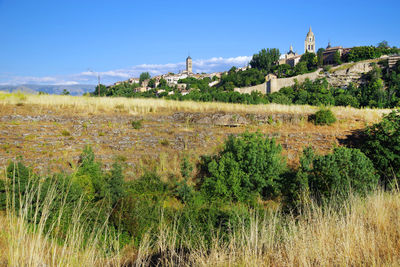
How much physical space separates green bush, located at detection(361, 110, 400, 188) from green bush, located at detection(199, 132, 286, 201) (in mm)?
4253

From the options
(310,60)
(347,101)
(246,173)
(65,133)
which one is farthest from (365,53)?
(65,133)

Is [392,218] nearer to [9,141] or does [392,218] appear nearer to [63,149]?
[63,149]

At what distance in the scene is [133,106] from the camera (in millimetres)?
16219

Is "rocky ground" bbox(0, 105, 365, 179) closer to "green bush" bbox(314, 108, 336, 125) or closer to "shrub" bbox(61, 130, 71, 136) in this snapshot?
"shrub" bbox(61, 130, 71, 136)

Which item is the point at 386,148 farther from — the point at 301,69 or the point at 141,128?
the point at 301,69

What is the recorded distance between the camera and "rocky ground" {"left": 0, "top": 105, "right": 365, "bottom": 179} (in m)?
10.5

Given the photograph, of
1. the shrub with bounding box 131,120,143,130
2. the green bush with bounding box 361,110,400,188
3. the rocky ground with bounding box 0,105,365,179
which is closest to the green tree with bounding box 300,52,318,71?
the rocky ground with bounding box 0,105,365,179

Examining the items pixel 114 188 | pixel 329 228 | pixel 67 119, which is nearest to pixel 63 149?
pixel 67 119

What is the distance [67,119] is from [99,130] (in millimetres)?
1793

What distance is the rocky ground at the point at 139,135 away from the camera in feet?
34.3

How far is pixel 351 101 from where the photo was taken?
47.1 meters

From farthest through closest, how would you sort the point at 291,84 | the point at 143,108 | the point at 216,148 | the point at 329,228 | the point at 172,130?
the point at 291,84
the point at 143,108
the point at 172,130
the point at 216,148
the point at 329,228

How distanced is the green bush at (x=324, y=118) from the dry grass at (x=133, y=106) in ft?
3.80

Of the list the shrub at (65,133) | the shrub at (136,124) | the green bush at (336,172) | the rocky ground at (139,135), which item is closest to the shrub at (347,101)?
the rocky ground at (139,135)
